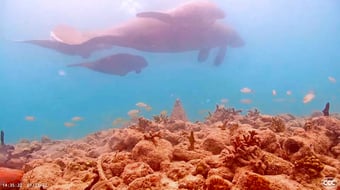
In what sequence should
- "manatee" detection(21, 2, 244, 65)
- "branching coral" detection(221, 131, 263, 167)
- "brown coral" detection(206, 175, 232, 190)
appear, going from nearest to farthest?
"brown coral" detection(206, 175, 232, 190), "branching coral" detection(221, 131, 263, 167), "manatee" detection(21, 2, 244, 65)

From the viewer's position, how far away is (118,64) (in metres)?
19.3

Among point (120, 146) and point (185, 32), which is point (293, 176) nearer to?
point (120, 146)

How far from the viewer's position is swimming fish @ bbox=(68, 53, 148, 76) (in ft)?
62.2

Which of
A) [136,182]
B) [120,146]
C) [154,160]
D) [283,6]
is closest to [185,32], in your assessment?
[120,146]

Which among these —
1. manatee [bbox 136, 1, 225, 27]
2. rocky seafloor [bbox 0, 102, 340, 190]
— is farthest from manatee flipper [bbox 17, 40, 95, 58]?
rocky seafloor [bbox 0, 102, 340, 190]

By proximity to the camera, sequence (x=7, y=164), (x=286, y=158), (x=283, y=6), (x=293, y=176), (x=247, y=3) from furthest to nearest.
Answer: (x=283, y=6)
(x=247, y=3)
(x=7, y=164)
(x=286, y=158)
(x=293, y=176)

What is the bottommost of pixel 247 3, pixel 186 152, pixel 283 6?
pixel 186 152

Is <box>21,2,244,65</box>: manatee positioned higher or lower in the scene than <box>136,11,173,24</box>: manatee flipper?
higher

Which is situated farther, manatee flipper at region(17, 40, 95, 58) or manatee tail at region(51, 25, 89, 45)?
manatee flipper at region(17, 40, 95, 58)

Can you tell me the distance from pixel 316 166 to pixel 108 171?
2920 mm

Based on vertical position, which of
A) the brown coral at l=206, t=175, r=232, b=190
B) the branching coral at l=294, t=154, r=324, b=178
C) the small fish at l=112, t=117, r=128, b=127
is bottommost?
the brown coral at l=206, t=175, r=232, b=190

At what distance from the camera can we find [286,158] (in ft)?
14.4

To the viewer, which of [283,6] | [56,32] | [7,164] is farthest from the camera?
[283,6]

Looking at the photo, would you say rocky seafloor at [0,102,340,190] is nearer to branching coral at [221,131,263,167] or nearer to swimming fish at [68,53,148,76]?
branching coral at [221,131,263,167]
